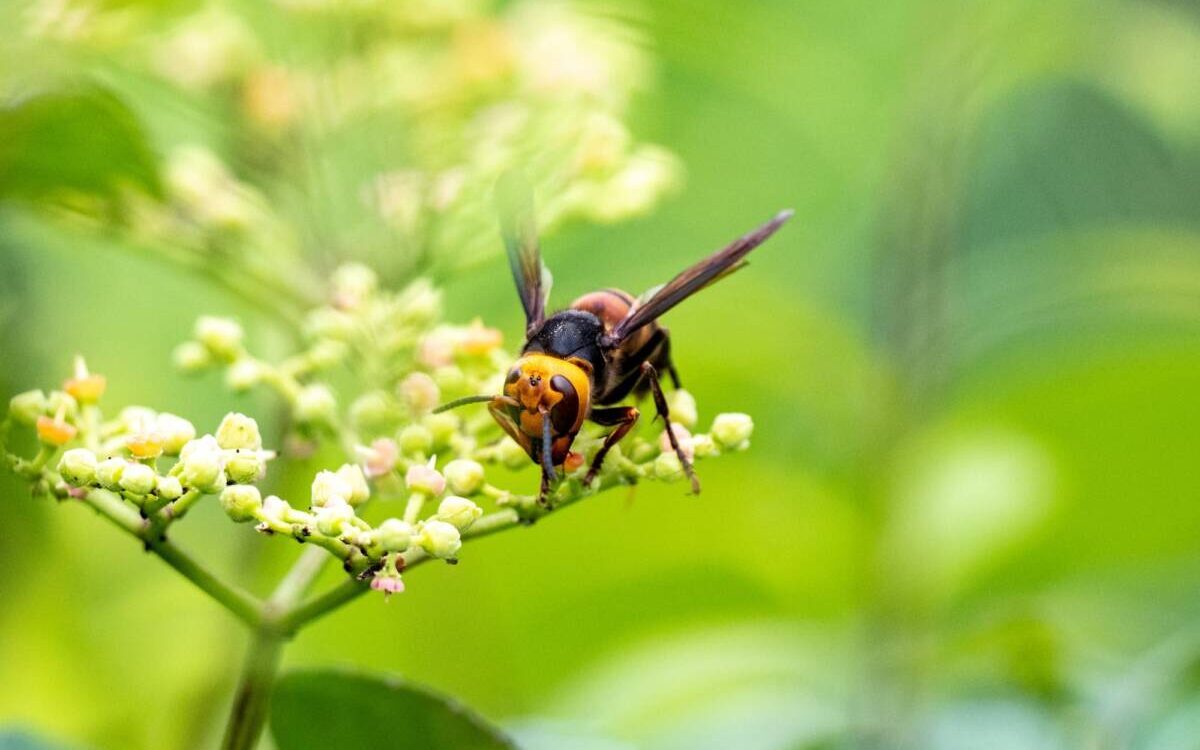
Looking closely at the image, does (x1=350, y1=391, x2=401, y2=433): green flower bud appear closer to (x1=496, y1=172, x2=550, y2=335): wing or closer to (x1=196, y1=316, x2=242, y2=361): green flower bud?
(x1=196, y1=316, x2=242, y2=361): green flower bud

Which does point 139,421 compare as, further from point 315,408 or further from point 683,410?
point 683,410

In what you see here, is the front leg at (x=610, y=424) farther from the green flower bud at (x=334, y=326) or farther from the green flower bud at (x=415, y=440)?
the green flower bud at (x=334, y=326)

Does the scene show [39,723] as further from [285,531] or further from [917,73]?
[917,73]

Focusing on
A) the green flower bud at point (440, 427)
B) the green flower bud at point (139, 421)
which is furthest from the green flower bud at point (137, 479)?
the green flower bud at point (440, 427)

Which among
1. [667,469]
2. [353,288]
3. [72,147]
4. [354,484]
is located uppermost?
[72,147]

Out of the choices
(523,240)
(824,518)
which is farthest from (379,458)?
(824,518)

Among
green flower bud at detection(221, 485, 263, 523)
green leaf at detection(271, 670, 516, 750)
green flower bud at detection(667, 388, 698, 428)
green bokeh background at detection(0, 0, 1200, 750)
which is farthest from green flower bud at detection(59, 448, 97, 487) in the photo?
green flower bud at detection(667, 388, 698, 428)

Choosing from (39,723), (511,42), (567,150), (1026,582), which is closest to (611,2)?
(511,42)
